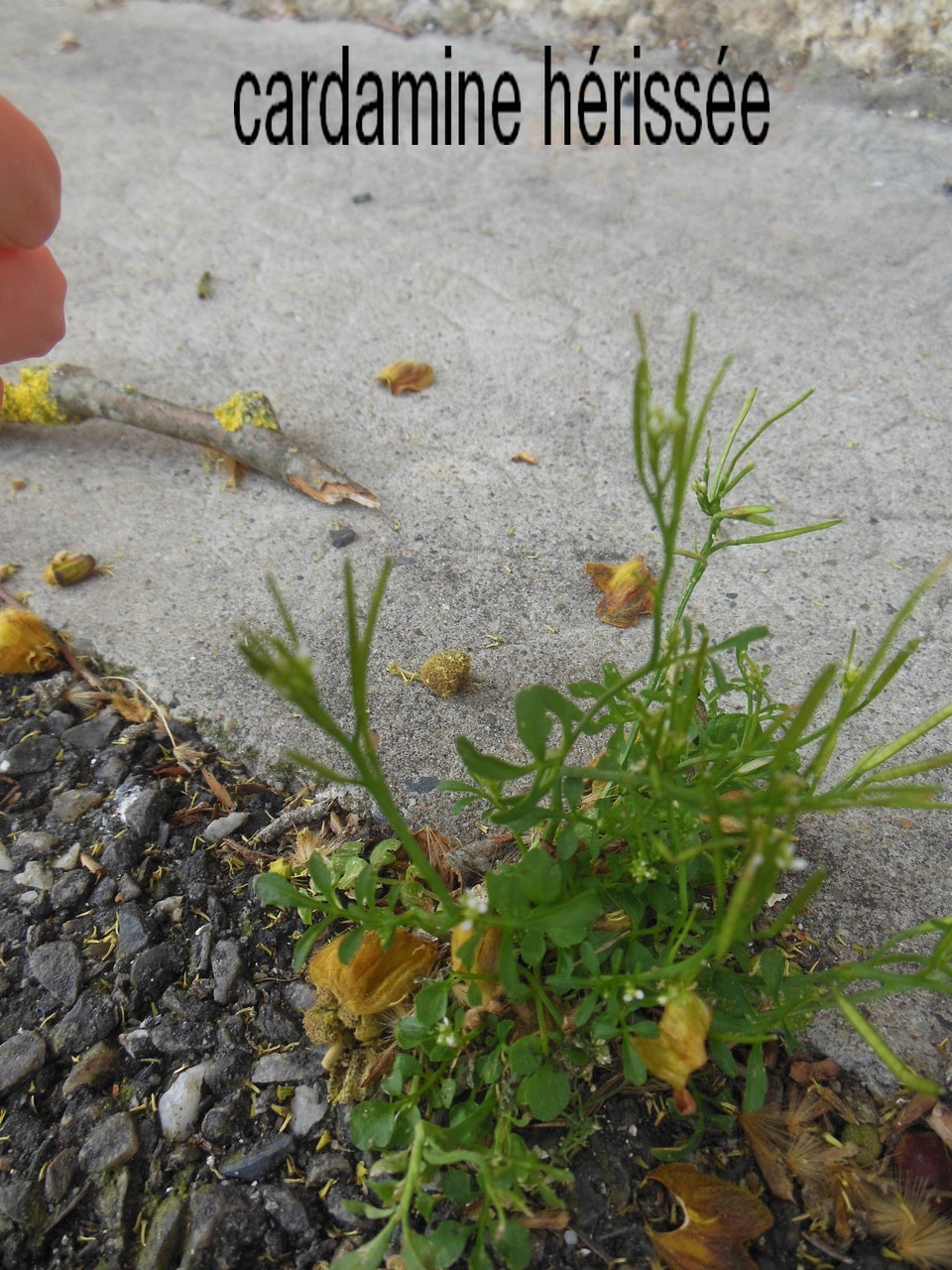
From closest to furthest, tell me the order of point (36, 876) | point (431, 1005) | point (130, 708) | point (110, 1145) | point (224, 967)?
point (431, 1005) → point (110, 1145) → point (224, 967) → point (36, 876) → point (130, 708)

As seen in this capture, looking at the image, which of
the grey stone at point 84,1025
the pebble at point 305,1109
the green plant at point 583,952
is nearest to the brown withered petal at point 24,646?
the grey stone at point 84,1025

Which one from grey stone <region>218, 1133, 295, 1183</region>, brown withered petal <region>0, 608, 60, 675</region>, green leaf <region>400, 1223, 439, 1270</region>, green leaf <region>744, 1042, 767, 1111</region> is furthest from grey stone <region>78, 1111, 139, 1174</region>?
brown withered petal <region>0, 608, 60, 675</region>

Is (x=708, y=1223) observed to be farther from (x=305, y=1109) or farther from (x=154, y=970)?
(x=154, y=970)

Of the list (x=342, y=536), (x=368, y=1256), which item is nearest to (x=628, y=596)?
(x=342, y=536)

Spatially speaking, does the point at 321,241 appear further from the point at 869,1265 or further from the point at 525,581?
the point at 869,1265

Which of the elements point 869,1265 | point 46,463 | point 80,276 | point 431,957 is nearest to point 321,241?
point 80,276
